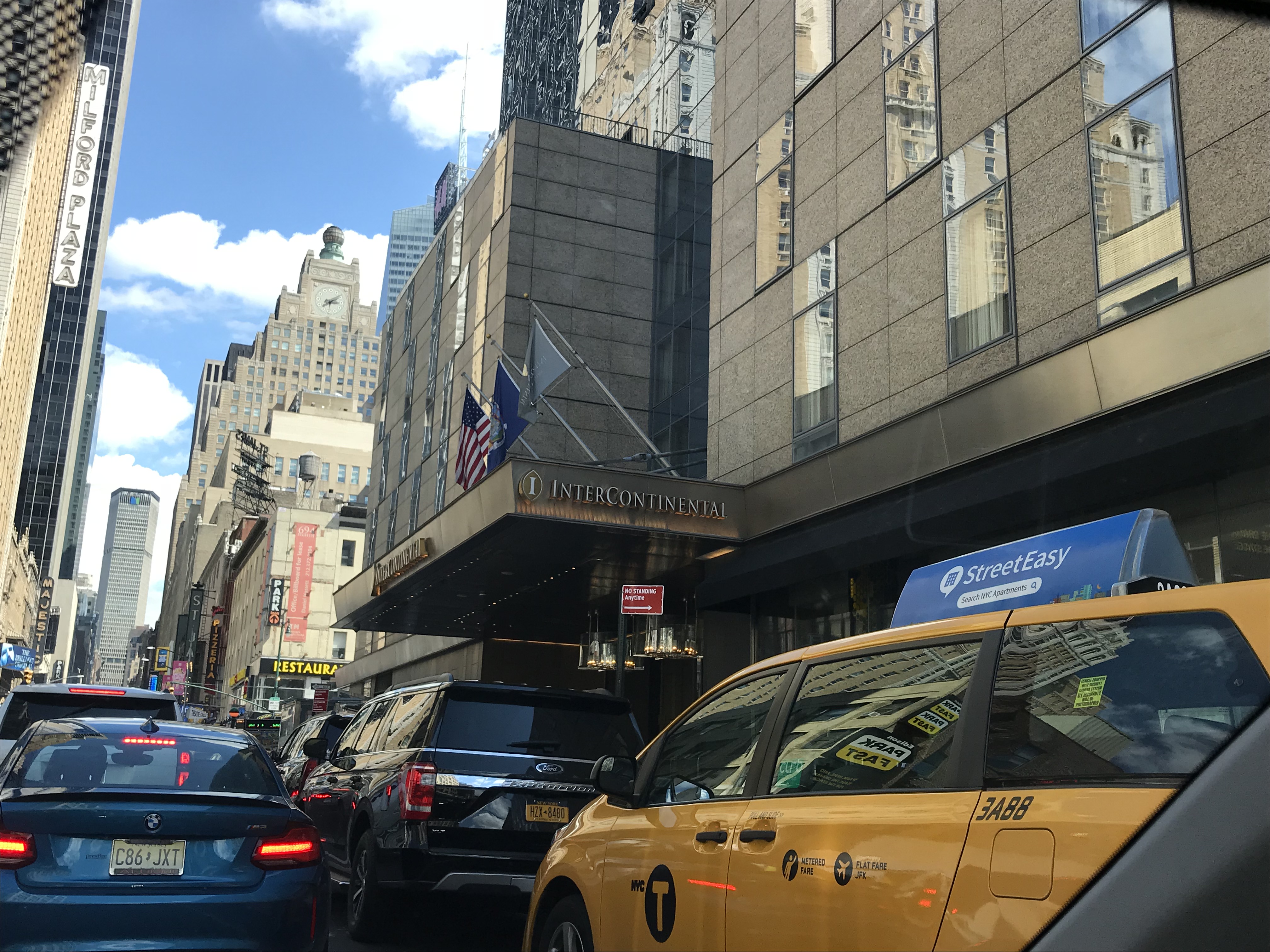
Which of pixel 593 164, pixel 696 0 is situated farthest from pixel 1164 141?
pixel 696 0

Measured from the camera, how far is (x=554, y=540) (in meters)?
18.7

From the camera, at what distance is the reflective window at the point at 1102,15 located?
11789 millimetres

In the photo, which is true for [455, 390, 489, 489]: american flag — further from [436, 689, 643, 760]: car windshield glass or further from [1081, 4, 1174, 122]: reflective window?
[436, 689, 643, 760]: car windshield glass

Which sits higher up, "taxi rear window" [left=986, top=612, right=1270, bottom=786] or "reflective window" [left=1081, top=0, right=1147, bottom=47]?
"reflective window" [left=1081, top=0, right=1147, bottom=47]

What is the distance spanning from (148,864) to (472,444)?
17.7 m

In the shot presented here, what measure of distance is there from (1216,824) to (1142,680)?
45cm

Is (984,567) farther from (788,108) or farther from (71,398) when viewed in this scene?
(71,398)

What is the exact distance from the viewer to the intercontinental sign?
55.9 feet

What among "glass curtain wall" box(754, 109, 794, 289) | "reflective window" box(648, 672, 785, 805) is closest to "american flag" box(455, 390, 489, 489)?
"glass curtain wall" box(754, 109, 794, 289)

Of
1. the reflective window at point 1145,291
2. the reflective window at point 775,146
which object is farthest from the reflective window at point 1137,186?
the reflective window at point 775,146

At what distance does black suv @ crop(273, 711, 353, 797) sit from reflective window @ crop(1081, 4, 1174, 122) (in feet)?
34.6

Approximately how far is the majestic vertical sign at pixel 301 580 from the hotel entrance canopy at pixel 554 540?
6673cm

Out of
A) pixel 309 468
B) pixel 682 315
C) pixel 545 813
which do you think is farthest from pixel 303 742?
pixel 309 468

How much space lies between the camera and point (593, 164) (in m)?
30.0
